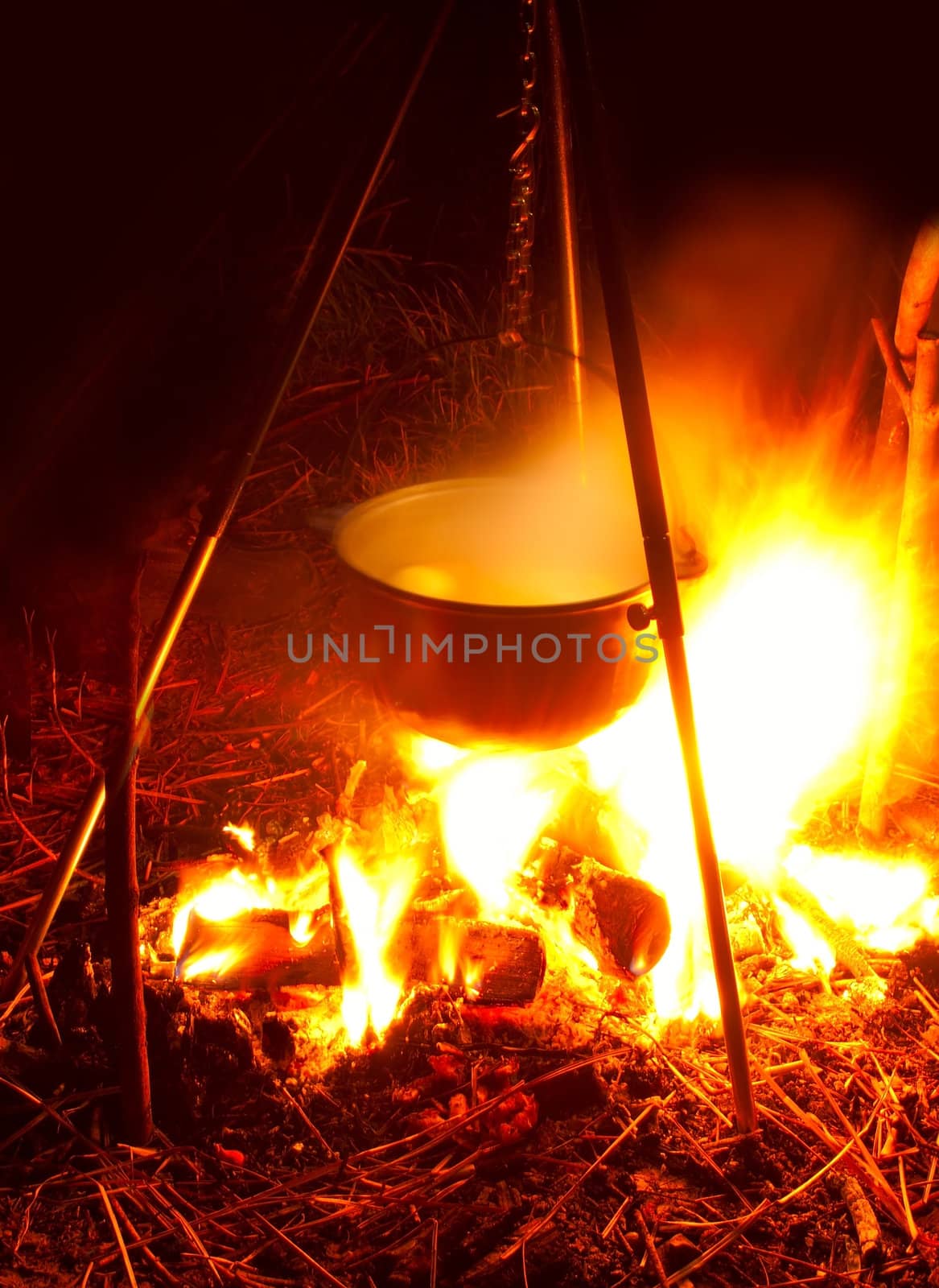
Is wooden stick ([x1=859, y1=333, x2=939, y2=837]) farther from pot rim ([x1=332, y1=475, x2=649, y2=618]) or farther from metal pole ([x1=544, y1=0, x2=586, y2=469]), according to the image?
pot rim ([x1=332, y1=475, x2=649, y2=618])

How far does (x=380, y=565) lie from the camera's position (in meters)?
2.11

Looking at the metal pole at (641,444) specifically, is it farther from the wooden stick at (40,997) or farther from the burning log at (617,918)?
the wooden stick at (40,997)

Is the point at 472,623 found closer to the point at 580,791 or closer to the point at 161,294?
the point at 580,791

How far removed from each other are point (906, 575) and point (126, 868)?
206cm

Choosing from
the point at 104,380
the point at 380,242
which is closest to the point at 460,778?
the point at 104,380

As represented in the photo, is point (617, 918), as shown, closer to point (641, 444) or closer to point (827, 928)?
point (827, 928)

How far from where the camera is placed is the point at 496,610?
159 cm

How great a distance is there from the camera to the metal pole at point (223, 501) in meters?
1.54

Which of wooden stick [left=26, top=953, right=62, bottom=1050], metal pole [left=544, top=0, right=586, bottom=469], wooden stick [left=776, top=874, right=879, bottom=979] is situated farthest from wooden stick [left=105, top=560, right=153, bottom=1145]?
wooden stick [left=776, top=874, right=879, bottom=979]

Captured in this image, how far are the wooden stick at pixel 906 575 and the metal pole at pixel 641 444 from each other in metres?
1.07

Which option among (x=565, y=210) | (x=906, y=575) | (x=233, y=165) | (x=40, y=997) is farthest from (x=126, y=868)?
(x=233, y=165)

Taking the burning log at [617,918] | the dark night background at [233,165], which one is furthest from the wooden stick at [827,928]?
the dark night background at [233,165]

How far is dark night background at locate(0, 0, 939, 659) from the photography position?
2945mm

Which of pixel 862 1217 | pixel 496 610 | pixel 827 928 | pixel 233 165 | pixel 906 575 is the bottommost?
pixel 862 1217
